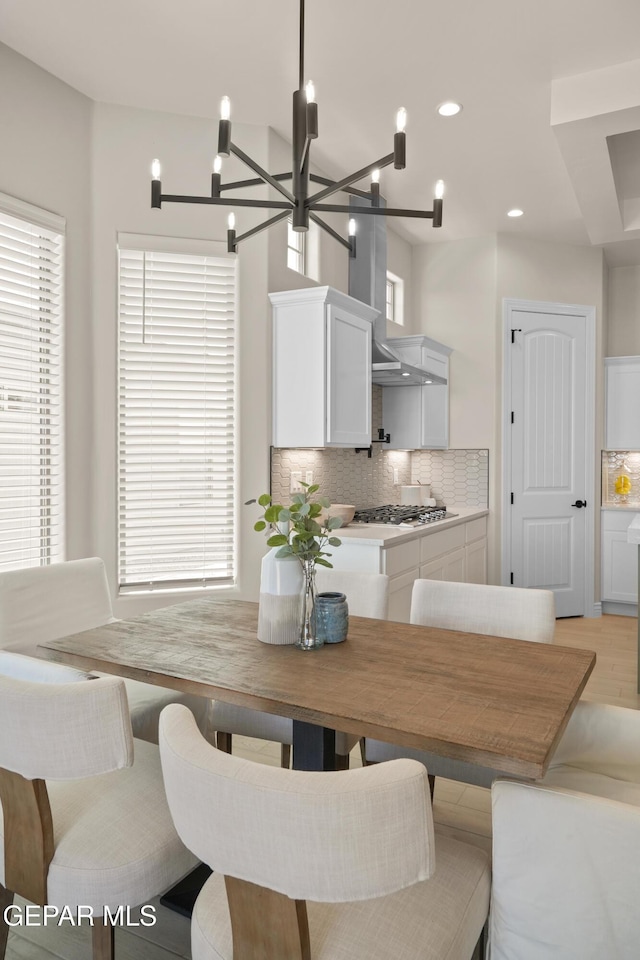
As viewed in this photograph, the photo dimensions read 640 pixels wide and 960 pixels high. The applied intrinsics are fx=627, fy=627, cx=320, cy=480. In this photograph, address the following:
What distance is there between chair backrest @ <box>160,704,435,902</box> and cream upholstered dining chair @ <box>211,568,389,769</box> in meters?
0.92

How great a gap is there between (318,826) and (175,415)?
2849 millimetres

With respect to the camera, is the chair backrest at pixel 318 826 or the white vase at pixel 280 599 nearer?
the chair backrest at pixel 318 826

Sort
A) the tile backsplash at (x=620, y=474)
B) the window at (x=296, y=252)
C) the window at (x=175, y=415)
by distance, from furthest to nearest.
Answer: the tile backsplash at (x=620, y=474) < the window at (x=296, y=252) < the window at (x=175, y=415)

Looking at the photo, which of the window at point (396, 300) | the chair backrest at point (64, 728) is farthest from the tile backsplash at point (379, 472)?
the chair backrest at point (64, 728)

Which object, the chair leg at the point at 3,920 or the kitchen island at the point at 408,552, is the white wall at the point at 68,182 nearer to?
the kitchen island at the point at 408,552

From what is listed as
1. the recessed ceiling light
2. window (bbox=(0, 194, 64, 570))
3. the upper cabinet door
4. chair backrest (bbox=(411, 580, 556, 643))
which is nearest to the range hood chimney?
the upper cabinet door

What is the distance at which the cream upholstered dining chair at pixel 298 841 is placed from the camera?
32.0 inches

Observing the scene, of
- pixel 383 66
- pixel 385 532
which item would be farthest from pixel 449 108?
pixel 385 532

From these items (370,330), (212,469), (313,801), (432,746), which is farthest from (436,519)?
(313,801)

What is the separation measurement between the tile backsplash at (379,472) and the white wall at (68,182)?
3.55ft

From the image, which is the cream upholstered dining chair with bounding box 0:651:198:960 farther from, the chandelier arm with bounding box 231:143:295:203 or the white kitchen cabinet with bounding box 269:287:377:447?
the white kitchen cabinet with bounding box 269:287:377:447

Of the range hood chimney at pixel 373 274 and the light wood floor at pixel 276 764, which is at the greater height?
the range hood chimney at pixel 373 274

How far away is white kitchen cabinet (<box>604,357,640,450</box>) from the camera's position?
555cm

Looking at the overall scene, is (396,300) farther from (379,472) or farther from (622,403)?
(622,403)
